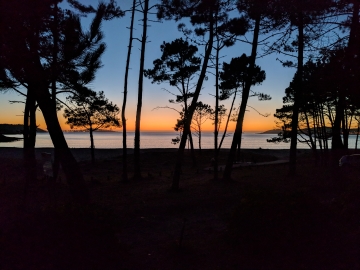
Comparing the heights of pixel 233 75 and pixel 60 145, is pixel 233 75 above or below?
above

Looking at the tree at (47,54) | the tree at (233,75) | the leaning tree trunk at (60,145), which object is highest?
the tree at (233,75)

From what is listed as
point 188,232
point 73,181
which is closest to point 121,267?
point 188,232

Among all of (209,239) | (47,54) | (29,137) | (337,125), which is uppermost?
(47,54)

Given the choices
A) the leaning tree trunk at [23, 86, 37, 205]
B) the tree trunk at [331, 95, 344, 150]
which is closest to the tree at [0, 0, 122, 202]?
the leaning tree trunk at [23, 86, 37, 205]

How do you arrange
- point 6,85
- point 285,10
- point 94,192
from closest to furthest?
point 6,85
point 285,10
point 94,192

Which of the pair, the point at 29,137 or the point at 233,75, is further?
the point at 233,75

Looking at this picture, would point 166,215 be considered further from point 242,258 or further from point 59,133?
point 242,258

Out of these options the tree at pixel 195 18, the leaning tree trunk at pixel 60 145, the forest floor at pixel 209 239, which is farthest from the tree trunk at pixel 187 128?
the forest floor at pixel 209 239

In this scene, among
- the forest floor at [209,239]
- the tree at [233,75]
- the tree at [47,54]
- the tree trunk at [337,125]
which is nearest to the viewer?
the forest floor at [209,239]

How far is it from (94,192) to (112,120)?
75.7 ft

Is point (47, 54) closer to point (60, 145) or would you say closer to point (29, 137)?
point (60, 145)

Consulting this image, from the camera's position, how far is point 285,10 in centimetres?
916

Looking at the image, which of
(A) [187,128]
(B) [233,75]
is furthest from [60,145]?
(B) [233,75]

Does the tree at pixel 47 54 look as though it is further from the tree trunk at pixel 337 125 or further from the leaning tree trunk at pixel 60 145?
the tree trunk at pixel 337 125
